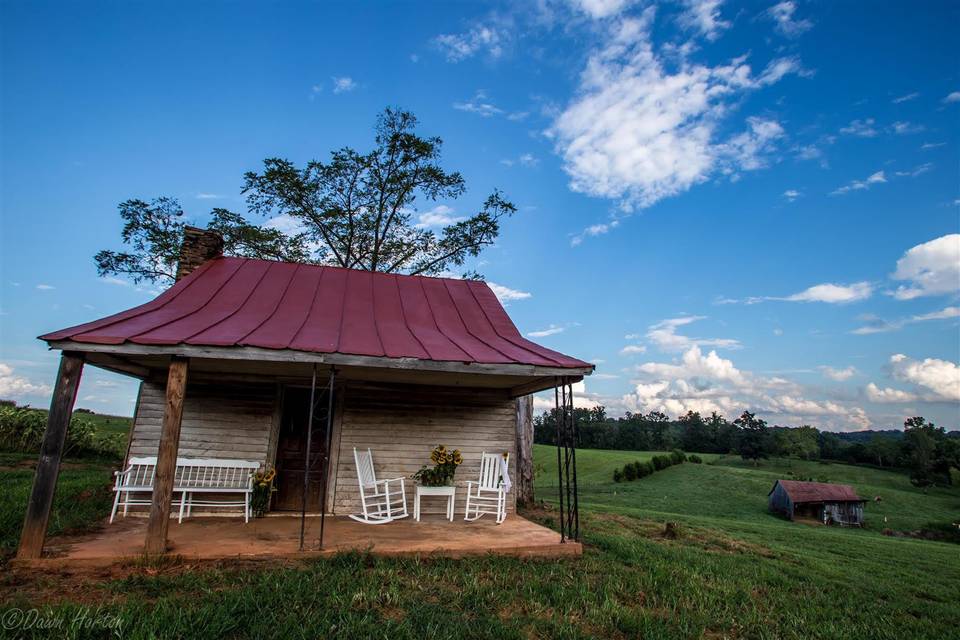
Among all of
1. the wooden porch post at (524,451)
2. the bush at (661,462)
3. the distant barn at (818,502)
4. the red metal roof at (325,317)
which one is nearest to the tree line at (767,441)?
the bush at (661,462)

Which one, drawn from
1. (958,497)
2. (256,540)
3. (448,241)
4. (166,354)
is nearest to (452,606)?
(256,540)

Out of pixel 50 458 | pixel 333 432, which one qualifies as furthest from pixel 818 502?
pixel 50 458

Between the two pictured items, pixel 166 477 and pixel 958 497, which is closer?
pixel 166 477

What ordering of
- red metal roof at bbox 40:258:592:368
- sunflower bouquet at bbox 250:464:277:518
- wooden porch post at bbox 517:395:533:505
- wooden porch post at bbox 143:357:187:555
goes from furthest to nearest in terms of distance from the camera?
wooden porch post at bbox 517:395:533:505 < sunflower bouquet at bbox 250:464:277:518 < red metal roof at bbox 40:258:592:368 < wooden porch post at bbox 143:357:187:555

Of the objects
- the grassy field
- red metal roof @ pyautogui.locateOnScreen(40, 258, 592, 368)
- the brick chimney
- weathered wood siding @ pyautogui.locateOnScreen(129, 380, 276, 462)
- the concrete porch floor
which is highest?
the brick chimney

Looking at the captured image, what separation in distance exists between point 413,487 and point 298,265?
15.9 ft

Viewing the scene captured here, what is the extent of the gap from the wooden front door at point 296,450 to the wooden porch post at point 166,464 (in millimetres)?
2881

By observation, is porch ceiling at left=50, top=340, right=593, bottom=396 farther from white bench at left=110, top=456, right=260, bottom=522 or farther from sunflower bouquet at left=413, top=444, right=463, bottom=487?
white bench at left=110, top=456, right=260, bottom=522

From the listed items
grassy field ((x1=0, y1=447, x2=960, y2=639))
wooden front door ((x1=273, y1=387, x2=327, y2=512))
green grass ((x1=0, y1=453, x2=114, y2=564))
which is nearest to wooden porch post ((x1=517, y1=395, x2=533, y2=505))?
grassy field ((x1=0, y1=447, x2=960, y2=639))

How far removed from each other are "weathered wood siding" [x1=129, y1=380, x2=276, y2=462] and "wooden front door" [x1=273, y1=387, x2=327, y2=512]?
361 mm

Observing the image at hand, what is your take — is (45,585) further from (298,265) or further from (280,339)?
(298,265)

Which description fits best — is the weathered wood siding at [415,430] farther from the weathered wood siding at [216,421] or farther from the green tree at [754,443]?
the green tree at [754,443]

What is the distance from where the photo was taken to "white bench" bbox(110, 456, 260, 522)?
7.41m

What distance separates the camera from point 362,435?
28.3 ft
